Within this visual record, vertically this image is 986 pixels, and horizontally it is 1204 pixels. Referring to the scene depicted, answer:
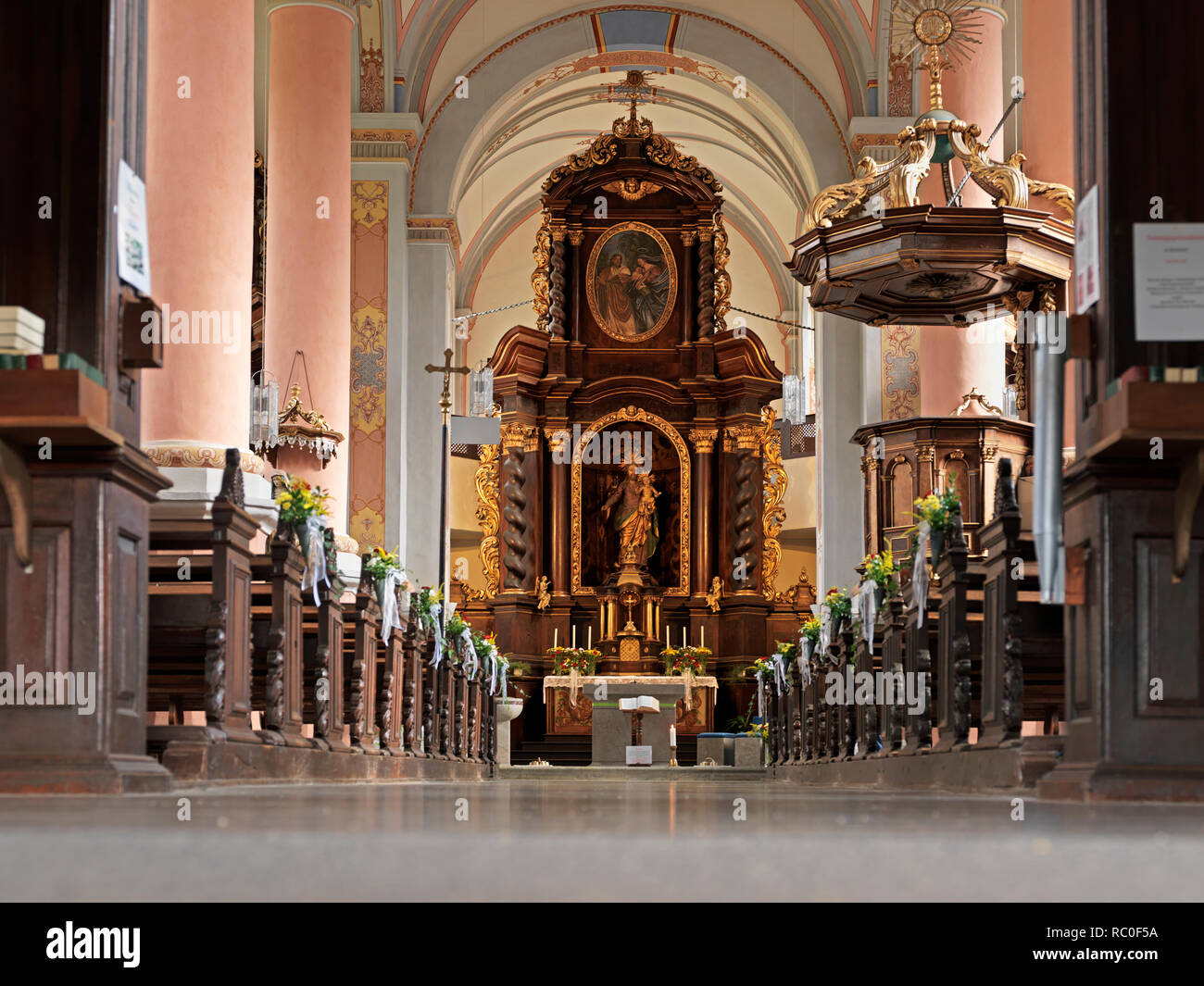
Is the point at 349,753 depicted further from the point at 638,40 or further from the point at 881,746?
the point at 638,40

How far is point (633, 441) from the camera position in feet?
78.1

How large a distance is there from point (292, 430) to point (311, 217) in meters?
2.06

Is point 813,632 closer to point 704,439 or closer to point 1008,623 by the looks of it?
point 1008,623

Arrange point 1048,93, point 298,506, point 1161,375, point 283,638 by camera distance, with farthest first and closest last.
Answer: point 1048,93 < point 298,506 < point 283,638 < point 1161,375

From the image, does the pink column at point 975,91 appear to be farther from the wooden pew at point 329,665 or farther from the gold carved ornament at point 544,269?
the gold carved ornament at point 544,269

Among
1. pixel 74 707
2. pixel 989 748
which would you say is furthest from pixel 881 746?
pixel 74 707

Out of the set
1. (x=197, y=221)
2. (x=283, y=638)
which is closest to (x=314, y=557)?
(x=283, y=638)

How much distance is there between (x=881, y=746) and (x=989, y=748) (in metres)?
3.19

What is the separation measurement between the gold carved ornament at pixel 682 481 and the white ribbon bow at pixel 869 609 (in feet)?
45.0

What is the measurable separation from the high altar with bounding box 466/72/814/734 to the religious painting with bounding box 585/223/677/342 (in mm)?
20

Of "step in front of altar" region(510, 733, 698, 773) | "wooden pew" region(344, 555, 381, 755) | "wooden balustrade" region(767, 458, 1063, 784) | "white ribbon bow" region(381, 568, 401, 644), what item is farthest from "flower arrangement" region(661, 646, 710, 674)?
"wooden pew" region(344, 555, 381, 755)

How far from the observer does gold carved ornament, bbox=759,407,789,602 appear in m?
23.4

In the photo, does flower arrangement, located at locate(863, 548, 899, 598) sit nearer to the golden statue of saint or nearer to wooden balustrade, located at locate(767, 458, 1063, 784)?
wooden balustrade, located at locate(767, 458, 1063, 784)

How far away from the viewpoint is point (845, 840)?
7.88 ft
